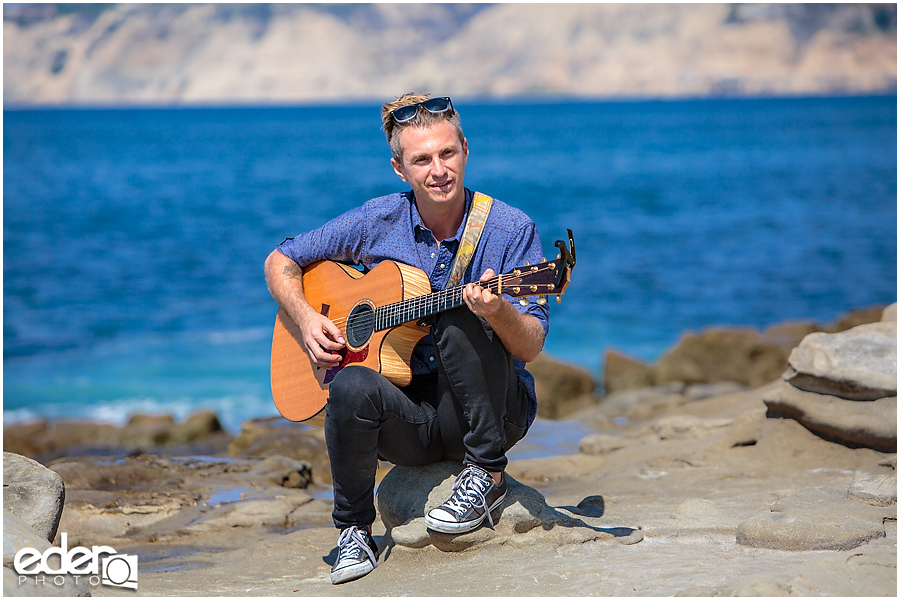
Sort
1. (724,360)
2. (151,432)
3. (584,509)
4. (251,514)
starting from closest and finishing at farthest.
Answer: (584,509), (251,514), (151,432), (724,360)

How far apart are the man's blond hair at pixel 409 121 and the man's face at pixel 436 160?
0.02 m

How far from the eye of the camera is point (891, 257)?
1889 cm

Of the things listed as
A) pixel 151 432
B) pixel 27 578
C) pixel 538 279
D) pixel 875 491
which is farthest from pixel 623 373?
pixel 27 578

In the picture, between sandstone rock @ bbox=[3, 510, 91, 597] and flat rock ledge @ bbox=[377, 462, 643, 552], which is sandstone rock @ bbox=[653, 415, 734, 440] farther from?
sandstone rock @ bbox=[3, 510, 91, 597]

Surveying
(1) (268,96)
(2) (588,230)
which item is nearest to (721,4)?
(1) (268,96)

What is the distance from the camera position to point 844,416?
4.76 metres

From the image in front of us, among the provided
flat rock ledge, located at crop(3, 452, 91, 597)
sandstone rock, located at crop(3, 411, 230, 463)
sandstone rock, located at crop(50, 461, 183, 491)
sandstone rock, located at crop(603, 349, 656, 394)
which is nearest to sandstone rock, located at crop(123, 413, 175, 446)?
sandstone rock, located at crop(3, 411, 230, 463)

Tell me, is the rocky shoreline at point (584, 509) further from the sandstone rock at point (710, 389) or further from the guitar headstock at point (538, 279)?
the sandstone rock at point (710, 389)

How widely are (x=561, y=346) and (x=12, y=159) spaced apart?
39.0 meters

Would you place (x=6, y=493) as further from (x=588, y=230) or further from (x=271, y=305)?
(x=588, y=230)

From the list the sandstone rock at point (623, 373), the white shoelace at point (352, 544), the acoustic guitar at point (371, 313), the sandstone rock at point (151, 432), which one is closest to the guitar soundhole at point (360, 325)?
the acoustic guitar at point (371, 313)

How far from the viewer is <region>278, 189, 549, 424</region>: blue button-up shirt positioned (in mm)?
3527

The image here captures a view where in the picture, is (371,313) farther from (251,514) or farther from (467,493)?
(251,514)

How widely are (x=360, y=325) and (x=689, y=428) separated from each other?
9.61 ft
